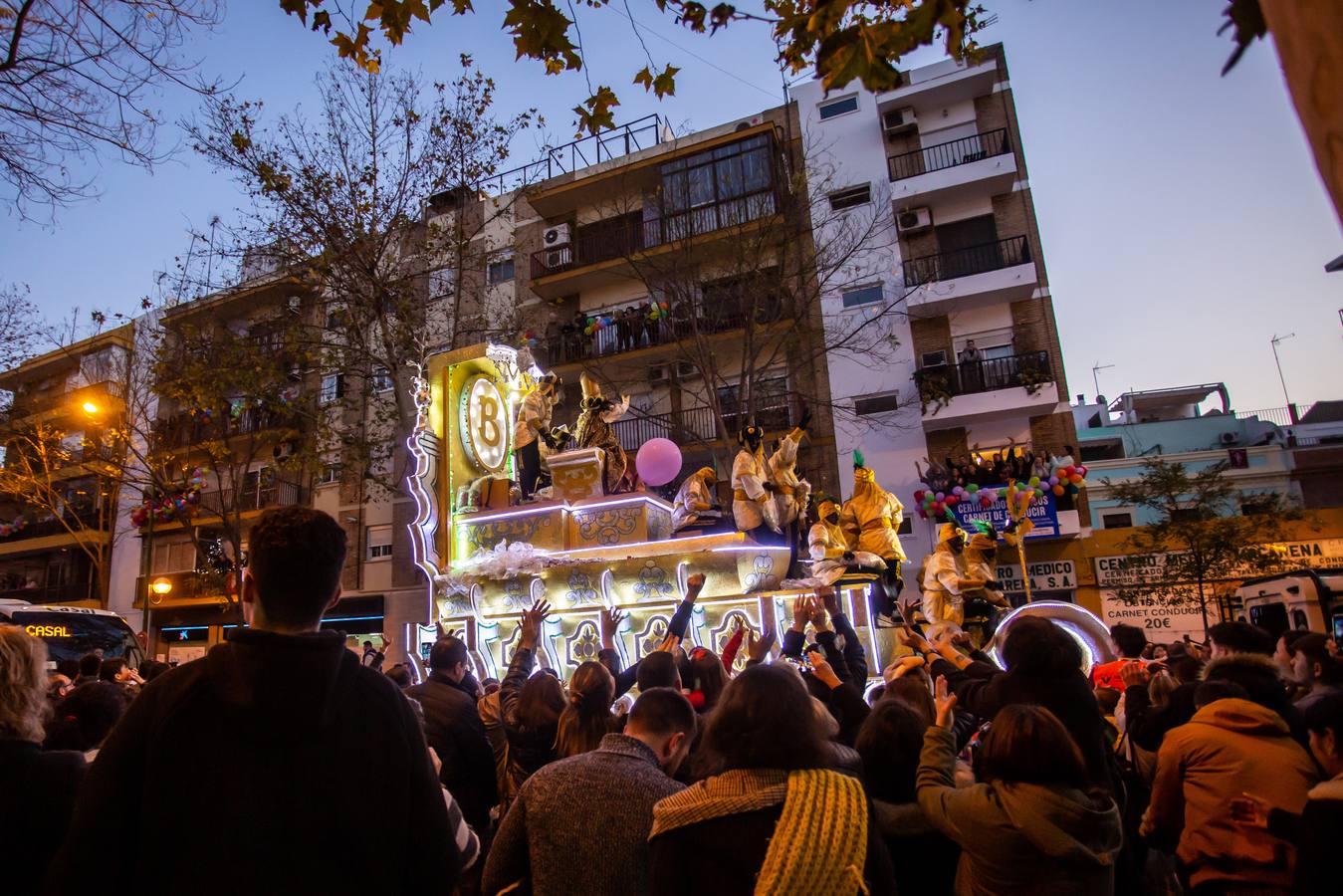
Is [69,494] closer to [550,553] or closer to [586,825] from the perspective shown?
[550,553]

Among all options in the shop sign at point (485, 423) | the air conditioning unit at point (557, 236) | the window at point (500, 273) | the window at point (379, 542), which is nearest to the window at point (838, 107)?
the air conditioning unit at point (557, 236)

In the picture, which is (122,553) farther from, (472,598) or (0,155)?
(0,155)

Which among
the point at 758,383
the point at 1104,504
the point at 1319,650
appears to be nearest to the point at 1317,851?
the point at 1319,650

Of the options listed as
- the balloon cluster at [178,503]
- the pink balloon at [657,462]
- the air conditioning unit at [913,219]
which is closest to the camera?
the pink balloon at [657,462]

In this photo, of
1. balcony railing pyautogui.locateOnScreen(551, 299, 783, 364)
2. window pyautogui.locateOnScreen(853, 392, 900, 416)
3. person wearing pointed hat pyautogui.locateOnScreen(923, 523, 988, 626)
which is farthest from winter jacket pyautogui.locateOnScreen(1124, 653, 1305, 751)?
window pyautogui.locateOnScreen(853, 392, 900, 416)

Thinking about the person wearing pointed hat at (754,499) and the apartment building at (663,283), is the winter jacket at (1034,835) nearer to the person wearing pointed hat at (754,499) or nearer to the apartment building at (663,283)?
the person wearing pointed hat at (754,499)

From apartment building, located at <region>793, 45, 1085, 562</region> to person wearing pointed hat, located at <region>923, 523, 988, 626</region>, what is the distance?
10.8 metres

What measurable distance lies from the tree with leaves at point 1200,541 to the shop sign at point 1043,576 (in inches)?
61.5

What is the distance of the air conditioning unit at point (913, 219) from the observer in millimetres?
23984

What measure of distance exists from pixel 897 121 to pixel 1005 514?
1197 cm

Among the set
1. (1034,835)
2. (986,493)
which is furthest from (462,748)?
(986,493)

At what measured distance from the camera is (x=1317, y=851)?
244 centimetres

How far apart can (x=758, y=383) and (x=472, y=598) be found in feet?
31.0

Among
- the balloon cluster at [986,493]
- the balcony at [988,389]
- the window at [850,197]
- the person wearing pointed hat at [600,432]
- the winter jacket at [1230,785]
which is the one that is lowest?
the winter jacket at [1230,785]
